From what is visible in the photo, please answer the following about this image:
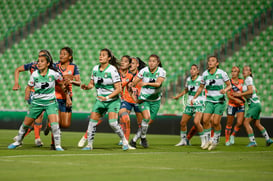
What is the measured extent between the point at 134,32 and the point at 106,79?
14911 mm

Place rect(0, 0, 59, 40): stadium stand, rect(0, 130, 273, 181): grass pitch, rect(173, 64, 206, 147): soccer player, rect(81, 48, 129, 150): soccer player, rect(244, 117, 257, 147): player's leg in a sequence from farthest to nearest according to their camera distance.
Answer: rect(0, 0, 59, 40): stadium stand, rect(244, 117, 257, 147): player's leg, rect(173, 64, 206, 147): soccer player, rect(81, 48, 129, 150): soccer player, rect(0, 130, 273, 181): grass pitch

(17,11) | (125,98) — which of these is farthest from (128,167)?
(17,11)

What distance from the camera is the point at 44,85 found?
31.0 feet

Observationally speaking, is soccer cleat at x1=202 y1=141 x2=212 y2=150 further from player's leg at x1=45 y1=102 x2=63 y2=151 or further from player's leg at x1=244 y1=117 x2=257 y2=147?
player's leg at x1=45 y1=102 x2=63 y2=151

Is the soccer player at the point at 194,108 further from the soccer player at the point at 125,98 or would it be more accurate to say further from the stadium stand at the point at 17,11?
the stadium stand at the point at 17,11

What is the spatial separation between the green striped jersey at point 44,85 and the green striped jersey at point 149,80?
7.98 feet

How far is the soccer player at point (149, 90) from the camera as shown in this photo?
11.2 metres

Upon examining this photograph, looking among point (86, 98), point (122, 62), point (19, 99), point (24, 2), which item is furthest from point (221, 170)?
point (24, 2)

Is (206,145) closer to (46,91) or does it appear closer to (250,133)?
(250,133)

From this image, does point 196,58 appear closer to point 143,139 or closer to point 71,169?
point 143,139

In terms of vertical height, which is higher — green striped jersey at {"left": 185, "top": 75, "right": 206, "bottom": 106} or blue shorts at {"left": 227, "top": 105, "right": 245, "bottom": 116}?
green striped jersey at {"left": 185, "top": 75, "right": 206, "bottom": 106}

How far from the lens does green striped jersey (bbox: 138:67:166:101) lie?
1120 cm

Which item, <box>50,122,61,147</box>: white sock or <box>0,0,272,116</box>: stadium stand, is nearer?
<box>50,122,61,147</box>: white sock

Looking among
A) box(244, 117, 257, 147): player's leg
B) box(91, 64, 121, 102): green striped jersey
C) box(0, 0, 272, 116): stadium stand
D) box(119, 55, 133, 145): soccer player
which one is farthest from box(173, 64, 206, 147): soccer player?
box(0, 0, 272, 116): stadium stand
